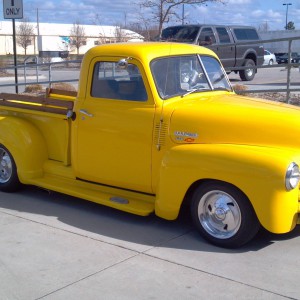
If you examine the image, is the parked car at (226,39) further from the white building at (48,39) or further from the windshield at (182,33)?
the white building at (48,39)

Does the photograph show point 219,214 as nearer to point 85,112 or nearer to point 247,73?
point 85,112

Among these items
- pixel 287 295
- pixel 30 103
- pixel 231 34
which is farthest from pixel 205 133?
pixel 231 34

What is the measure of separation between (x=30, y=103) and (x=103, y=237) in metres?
2.57

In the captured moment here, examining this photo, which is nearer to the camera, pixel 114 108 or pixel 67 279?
pixel 67 279

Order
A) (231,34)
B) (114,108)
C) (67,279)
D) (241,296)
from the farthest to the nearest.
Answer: (231,34) → (114,108) → (67,279) → (241,296)

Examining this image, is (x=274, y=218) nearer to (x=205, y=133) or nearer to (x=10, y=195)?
(x=205, y=133)

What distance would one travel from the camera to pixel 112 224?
5434 millimetres

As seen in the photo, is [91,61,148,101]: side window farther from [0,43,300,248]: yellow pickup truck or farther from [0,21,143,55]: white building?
[0,21,143,55]: white building

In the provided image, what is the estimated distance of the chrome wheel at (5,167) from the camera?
6551mm

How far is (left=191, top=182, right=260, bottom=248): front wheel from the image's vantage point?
458 centimetres

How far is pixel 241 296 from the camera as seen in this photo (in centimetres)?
380

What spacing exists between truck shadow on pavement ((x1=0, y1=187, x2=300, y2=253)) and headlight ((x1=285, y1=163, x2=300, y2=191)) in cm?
73

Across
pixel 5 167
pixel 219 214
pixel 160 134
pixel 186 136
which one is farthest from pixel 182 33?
pixel 219 214

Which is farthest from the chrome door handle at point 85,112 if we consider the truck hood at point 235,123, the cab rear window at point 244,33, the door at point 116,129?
the cab rear window at point 244,33
